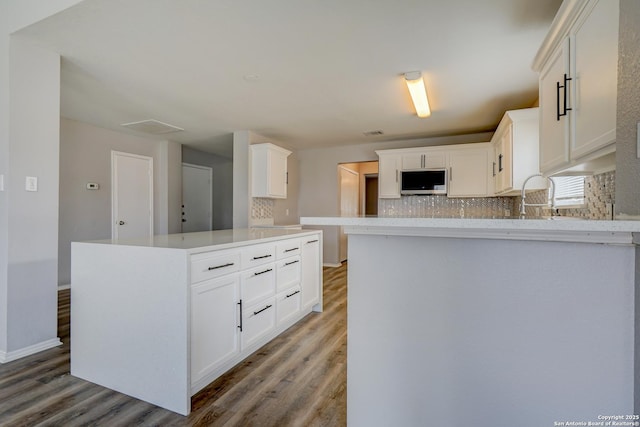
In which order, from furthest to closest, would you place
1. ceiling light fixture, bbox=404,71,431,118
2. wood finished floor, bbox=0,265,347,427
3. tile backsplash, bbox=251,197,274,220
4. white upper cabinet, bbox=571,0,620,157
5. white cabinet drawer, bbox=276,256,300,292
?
tile backsplash, bbox=251,197,274,220
ceiling light fixture, bbox=404,71,431,118
white cabinet drawer, bbox=276,256,300,292
wood finished floor, bbox=0,265,347,427
white upper cabinet, bbox=571,0,620,157

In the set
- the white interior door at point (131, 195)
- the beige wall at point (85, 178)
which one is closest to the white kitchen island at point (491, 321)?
the white interior door at point (131, 195)

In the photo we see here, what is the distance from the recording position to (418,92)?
3.12 meters

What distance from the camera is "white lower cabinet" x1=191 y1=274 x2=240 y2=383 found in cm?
172

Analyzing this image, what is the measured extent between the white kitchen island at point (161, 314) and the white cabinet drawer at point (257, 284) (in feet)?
0.04

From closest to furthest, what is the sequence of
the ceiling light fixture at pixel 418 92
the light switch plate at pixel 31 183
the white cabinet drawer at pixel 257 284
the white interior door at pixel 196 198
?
the white cabinet drawer at pixel 257 284 → the light switch plate at pixel 31 183 → the ceiling light fixture at pixel 418 92 → the white interior door at pixel 196 198

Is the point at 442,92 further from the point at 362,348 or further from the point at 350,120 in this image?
the point at 362,348

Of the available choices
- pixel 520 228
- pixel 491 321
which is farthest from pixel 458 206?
pixel 520 228

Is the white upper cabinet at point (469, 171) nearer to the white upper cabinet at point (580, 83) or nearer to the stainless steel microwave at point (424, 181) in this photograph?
the stainless steel microwave at point (424, 181)

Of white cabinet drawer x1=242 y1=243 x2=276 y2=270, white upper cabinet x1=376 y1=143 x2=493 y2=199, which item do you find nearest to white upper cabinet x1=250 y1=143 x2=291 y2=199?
white upper cabinet x1=376 y1=143 x2=493 y2=199

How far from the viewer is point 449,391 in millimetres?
1071

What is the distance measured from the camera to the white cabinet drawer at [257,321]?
2.17 metres

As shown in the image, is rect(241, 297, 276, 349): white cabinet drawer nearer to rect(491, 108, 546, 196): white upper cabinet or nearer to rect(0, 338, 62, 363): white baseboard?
rect(0, 338, 62, 363): white baseboard

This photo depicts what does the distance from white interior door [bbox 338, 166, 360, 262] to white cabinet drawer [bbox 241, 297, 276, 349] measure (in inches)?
139

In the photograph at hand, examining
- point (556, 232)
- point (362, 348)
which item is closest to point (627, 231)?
point (556, 232)
